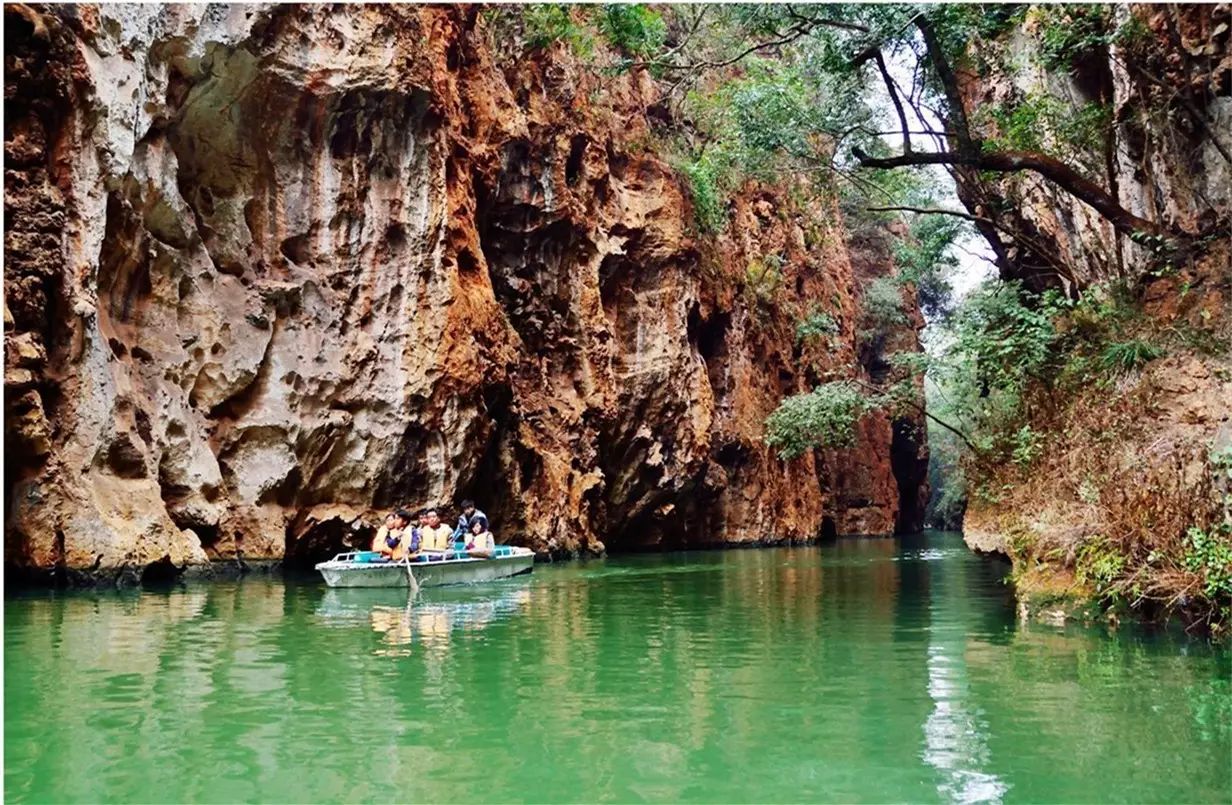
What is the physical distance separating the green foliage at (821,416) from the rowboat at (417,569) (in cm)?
828

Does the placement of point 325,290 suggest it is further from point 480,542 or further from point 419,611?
point 419,611

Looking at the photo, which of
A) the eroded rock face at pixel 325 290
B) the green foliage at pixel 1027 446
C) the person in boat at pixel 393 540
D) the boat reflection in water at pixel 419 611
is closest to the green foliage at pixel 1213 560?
the green foliage at pixel 1027 446

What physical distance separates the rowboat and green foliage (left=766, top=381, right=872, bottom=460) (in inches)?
326

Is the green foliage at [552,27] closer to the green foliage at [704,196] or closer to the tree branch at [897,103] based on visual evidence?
the green foliage at [704,196]

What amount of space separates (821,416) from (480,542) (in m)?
8.85

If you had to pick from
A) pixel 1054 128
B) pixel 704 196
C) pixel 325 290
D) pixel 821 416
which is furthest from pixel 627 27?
pixel 704 196

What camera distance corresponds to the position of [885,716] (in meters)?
6.41

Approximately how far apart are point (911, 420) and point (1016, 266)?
96.3 feet

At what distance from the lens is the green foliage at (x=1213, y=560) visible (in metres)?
8.28

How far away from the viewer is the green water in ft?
16.4

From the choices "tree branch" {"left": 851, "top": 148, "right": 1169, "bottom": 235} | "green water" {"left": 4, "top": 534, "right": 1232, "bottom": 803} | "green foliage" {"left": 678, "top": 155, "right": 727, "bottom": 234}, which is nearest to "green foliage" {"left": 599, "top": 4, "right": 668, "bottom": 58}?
"tree branch" {"left": 851, "top": 148, "right": 1169, "bottom": 235}

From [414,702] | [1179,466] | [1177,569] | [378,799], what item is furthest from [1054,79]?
[378,799]

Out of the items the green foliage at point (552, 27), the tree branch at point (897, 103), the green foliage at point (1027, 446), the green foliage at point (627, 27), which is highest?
the green foliage at point (552, 27)

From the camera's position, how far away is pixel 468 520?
21750 millimetres
